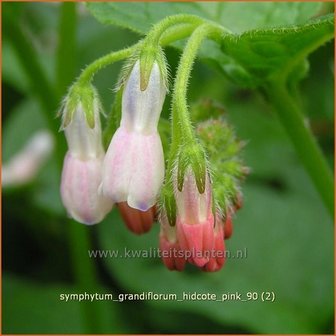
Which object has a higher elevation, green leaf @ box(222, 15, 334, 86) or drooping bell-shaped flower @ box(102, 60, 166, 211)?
green leaf @ box(222, 15, 334, 86)

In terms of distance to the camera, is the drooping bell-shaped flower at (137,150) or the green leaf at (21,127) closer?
the drooping bell-shaped flower at (137,150)

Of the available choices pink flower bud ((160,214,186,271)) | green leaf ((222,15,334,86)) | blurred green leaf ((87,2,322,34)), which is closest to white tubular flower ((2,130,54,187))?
blurred green leaf ((87,2,322,34))

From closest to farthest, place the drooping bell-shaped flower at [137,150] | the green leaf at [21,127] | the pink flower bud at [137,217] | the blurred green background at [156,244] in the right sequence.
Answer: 1. the drooping bell-shaped flower at [137,150]
2. the pink flower bud at [137,217]
3. the blurred green background at [156,244]
4. the green leaf at [21,127]

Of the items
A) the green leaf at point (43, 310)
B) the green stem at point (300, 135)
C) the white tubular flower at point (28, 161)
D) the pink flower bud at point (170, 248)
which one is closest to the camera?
the pink flower bud at point (170, 248)

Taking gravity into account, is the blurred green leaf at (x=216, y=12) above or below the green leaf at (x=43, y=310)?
above

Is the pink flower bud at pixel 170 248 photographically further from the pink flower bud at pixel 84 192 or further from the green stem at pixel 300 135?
the green stem at pixel 300 135

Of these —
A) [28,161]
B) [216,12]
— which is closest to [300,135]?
[216,12]

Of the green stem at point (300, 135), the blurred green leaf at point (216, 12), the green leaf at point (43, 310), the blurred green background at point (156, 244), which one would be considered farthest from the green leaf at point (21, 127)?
the green stem at point (300, 135)

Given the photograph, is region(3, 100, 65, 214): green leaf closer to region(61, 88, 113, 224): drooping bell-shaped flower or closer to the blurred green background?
the blurred green background
